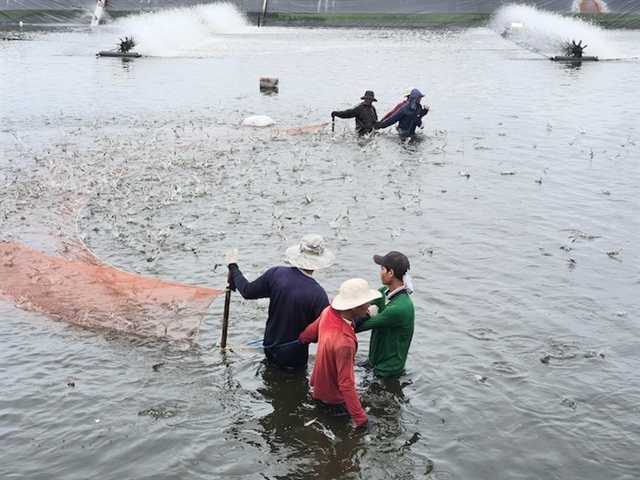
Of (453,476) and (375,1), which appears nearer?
(453,476)

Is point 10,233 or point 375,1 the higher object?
point 375,1

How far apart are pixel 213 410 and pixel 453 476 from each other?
2597mm

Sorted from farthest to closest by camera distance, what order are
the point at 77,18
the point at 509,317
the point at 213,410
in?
the point at 77,18, the point at 509,317, the point at 213,410

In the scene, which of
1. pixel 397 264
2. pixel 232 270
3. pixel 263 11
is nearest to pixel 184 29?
pixel 263 11

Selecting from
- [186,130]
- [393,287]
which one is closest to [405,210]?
[393,287]

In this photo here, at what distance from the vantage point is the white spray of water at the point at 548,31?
40.5 m

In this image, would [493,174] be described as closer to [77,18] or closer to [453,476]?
[453,476]

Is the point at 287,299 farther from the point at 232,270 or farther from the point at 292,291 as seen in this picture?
the point at 232,270

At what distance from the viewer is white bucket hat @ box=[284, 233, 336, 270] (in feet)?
22.9

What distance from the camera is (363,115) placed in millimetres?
19312

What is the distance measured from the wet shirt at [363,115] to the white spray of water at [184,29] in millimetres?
22976

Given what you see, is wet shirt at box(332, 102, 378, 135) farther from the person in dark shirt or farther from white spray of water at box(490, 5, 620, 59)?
white spray of water at box(490, 5, 620, 59)

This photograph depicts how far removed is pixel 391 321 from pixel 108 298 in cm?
408

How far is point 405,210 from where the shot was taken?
1395 centimetres
